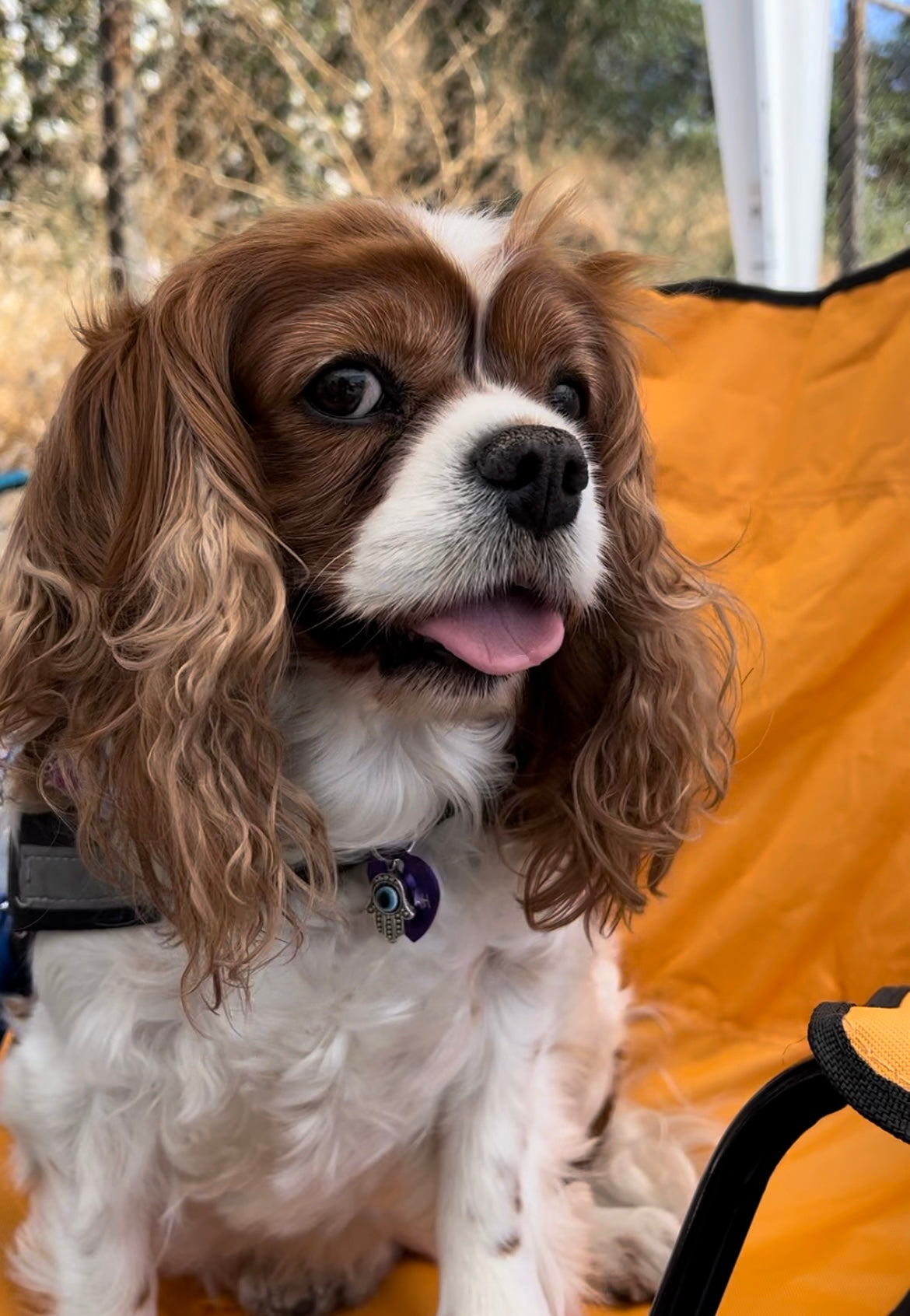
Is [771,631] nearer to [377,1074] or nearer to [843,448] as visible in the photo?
[843,448]

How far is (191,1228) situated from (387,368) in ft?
3.08

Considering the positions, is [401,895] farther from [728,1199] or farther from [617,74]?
[617,74]

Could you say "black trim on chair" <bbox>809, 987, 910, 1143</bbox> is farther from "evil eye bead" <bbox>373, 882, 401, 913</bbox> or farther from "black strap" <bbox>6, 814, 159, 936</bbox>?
"black strap" <bbox>6, 814, 159, 936</bbox>

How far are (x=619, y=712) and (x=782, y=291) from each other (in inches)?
40.1

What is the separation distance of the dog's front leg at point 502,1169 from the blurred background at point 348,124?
5.94ft

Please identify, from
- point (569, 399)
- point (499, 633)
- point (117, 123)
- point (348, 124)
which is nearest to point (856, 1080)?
point (499, 633)

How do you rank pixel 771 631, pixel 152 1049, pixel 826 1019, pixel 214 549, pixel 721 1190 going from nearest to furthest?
pixel 826 1019
pixel 721 1190
pixel 214 549
pixel 152 1049
pixel 771 631

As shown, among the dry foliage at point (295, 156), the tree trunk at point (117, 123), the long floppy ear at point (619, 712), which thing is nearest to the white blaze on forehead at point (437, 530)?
the long floppy ear at point (619, 712)

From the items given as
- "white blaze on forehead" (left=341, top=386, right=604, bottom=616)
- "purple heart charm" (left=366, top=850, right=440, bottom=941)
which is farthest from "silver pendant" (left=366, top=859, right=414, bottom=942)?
"white blaze on forehead" (left=341, top=386, right=604, bottom=616)

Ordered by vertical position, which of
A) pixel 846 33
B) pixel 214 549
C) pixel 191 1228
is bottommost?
pixel 191 1228

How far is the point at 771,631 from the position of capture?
1.82m

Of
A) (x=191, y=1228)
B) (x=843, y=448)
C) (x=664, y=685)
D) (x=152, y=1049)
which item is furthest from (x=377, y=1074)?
(x=843, y=448)

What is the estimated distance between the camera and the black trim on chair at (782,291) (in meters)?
1.79

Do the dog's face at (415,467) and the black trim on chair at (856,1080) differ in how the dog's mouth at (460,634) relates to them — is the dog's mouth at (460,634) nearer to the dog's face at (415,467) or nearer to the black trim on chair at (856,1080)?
the dog's face at (415,467)
